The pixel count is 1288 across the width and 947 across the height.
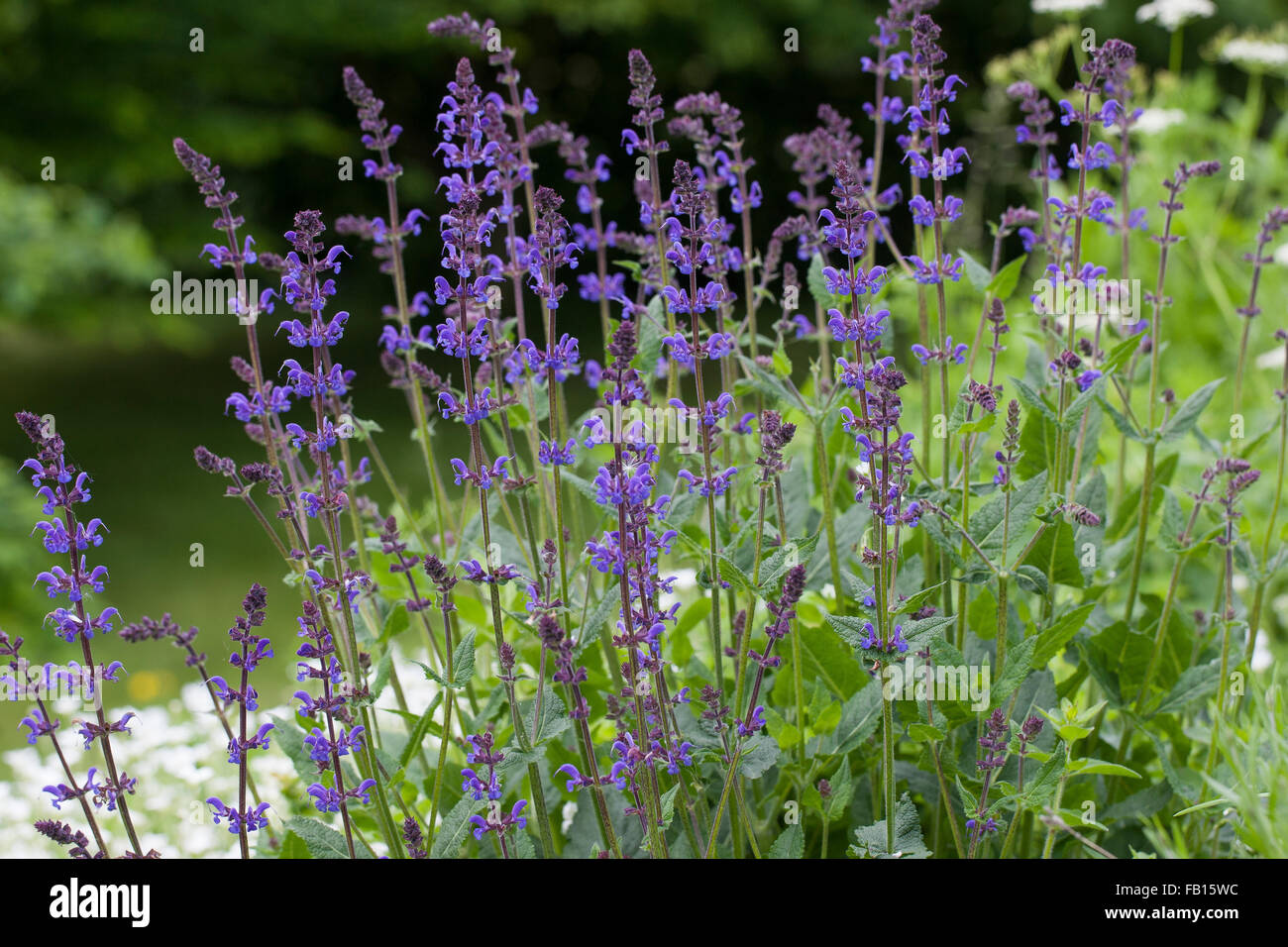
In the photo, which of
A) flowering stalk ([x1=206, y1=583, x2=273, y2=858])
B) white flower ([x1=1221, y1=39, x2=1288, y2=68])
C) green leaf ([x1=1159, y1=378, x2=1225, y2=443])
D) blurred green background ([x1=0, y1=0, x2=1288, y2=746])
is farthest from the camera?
blurred green background ([x1=0, y1=0, x2=1288, y2=746])

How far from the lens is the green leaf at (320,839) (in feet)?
6.95

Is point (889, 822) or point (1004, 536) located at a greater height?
point (1004, 536)

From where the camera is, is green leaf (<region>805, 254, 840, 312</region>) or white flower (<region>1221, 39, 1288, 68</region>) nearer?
green leaf (<region>805, 254, 840, 312</region>)

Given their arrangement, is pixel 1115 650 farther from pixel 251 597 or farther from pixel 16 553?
pixel 16 553

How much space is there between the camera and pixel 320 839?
213 centimetres

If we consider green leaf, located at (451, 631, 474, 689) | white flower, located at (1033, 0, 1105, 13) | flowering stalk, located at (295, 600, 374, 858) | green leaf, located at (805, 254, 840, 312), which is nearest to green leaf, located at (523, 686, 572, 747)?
green leaf, located at (451, 631, 474, 689)

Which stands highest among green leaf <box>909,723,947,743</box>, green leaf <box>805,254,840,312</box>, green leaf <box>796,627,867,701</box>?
green leaf <box>805,254,840,312</box>

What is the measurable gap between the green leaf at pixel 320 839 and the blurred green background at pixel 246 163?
144 inches

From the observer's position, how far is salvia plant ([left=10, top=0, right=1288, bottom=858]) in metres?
1.92

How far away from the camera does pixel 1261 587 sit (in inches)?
99.7

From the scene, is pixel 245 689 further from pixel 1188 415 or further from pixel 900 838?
pixel 1188 415

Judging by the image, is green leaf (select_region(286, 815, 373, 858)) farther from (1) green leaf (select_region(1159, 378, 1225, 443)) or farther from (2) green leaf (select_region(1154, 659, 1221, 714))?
(1) green leaf (select_region(1159, 378, 1225, 443))

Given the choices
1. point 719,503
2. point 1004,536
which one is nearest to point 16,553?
point 719,503
